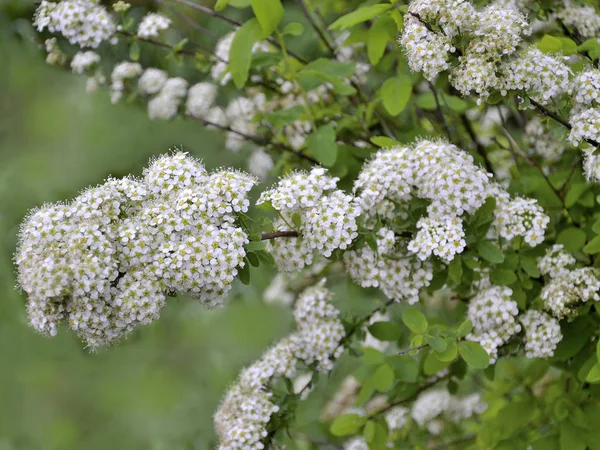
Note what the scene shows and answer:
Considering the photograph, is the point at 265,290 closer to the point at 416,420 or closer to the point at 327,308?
the point at 416,420

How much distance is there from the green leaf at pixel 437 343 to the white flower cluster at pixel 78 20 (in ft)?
5.71

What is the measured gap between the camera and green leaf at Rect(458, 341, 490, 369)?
211 centimetres

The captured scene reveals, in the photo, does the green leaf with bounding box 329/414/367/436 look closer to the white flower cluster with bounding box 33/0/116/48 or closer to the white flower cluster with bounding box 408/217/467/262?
the white flower cluster with bounding box 408/217/467/262

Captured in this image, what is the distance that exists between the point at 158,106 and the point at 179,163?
1.47 m

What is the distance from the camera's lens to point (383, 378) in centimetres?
254

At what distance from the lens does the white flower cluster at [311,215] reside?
204 cm

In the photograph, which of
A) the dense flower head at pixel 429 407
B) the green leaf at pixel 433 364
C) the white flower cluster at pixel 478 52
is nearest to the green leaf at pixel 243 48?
the white flower cluster at pixel 478 52

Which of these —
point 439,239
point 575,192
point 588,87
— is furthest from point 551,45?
point 439,239

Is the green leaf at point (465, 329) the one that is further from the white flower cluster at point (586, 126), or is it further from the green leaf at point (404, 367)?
the white flower cluster at point (586, 126)

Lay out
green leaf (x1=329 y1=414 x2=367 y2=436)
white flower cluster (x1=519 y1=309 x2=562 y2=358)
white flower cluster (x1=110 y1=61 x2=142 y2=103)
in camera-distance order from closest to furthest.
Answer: white flower cluster (x1=519 y1=309 x2=562 y2=358)
green leaf (x1=329 y1=414 x2=367 y2=436)
white flower cluster (x1=110 y1=61 x2=142 y2=103)

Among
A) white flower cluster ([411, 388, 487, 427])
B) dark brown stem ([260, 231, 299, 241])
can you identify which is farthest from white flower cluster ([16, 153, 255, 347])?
white flower cluster ([411, 388, 487, 427])

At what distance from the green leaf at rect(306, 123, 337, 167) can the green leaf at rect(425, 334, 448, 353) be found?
762mm

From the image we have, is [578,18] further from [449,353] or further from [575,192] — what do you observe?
[449,353]

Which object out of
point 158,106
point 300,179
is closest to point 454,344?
point 300,179
